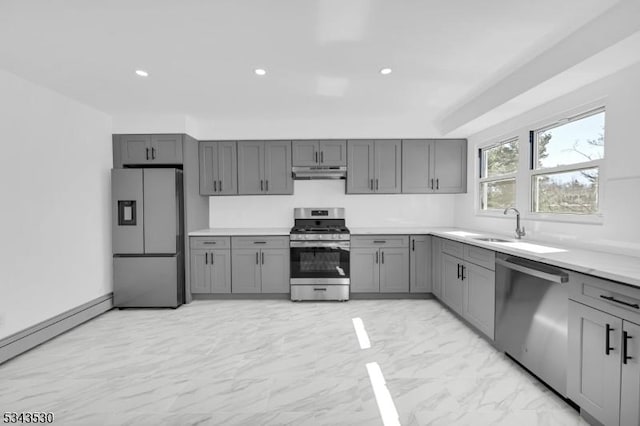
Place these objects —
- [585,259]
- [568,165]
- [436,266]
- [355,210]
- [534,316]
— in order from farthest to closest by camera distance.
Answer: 1. [355,210]
2. [436,266]
3. [568,165]
4. [534,316]
5. [585,259]

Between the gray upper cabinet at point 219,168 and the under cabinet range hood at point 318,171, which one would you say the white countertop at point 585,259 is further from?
the gray upper cabinet at point 219,168

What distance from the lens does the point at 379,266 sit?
4066 mm

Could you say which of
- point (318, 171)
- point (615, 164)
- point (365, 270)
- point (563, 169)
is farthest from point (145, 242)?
point (615, 164)

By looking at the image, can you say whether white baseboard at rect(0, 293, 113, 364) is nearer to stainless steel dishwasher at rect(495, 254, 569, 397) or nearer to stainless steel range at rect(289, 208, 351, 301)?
stainless steel range at rect(289, 208, 351, 301)

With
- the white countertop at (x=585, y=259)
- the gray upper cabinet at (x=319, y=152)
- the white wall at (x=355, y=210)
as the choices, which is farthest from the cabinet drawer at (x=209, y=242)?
the white countertop at (x=585, y=259)

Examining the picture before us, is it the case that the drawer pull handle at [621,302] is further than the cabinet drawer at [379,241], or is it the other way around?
the cabinet drawer at [379,241]

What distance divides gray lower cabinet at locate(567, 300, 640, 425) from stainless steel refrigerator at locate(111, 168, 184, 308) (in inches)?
154

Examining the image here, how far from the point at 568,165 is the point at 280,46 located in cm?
273

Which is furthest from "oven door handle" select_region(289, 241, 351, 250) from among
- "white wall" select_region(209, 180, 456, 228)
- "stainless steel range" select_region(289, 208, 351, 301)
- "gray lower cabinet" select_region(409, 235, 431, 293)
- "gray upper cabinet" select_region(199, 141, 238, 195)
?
"gray upper cabinet" select_region(199, 141, 238, 195)

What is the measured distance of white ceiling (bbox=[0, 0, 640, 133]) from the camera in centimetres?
185

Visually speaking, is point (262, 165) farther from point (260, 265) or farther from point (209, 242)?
point (260, 265)

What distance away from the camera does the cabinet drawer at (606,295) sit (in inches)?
57.9

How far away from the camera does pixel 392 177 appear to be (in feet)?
14.4

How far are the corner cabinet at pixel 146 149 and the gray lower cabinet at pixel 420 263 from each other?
3323mm
